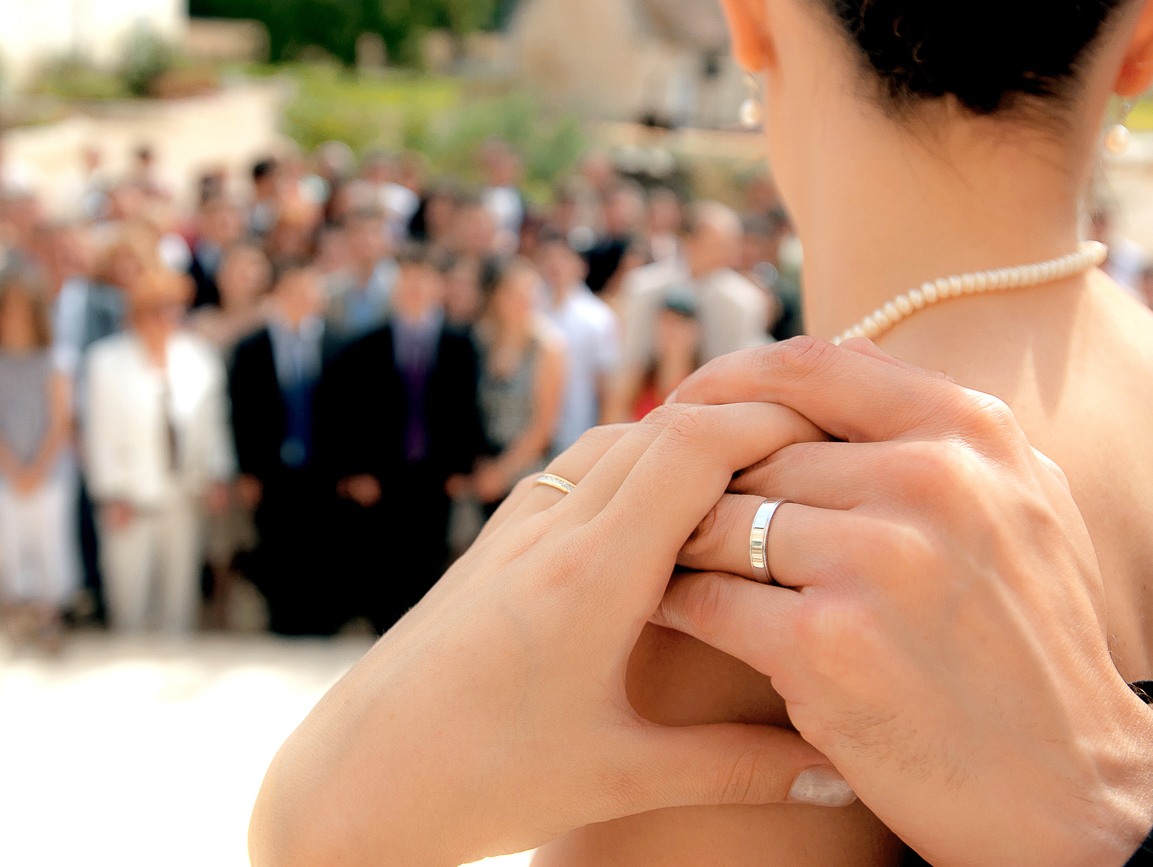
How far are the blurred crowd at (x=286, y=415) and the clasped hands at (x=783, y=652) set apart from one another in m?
4.60

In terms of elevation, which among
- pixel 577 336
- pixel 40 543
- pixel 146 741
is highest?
pixel 577 336

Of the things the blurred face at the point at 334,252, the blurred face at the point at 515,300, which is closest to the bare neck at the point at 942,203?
the blurred face at the point at 515,300

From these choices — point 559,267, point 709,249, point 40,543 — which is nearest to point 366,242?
point 559,267

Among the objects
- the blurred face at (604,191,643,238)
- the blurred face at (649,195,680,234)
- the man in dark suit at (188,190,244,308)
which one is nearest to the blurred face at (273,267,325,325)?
the man in dark suit at (188,190,244,308)

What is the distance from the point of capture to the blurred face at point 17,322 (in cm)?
521

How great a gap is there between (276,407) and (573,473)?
481 cm

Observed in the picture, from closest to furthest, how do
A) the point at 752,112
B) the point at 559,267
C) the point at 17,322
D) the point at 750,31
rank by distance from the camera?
the point at 750,31 < the point at 752,112 < the point at 17,322 < the point at 559,267

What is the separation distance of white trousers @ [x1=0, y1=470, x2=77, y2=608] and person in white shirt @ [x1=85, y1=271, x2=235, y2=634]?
0.62 ft

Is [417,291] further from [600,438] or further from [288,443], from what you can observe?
[600,438]

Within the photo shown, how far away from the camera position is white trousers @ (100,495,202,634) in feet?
18.4

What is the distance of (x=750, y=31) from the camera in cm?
114

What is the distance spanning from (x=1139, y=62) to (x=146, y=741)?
16.7ft

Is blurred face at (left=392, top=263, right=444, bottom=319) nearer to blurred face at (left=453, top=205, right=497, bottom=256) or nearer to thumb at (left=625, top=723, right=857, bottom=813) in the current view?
blurred face at (left=453, top=205, right=497, bottom=256)

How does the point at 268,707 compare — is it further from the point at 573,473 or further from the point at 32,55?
the point at 32,55
